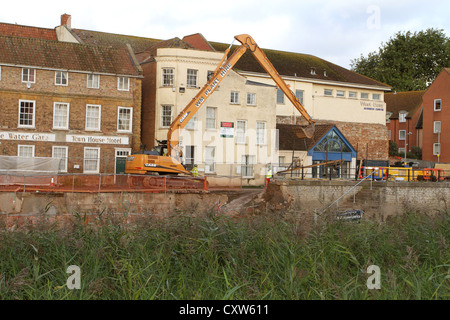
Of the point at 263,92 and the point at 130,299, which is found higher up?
the point at 263,92

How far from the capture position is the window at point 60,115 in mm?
38094

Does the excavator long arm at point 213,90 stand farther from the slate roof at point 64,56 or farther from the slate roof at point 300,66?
the slate roof at point 300,66

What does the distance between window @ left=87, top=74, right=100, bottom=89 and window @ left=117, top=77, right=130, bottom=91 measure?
1.48 meters

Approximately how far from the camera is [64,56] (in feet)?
128

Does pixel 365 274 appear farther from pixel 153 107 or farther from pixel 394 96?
pixel 394 96

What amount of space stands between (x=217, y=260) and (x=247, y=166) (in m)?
33.1

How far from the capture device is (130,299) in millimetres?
8211

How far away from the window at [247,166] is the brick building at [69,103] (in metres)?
8.35

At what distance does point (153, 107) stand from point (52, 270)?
114 feet

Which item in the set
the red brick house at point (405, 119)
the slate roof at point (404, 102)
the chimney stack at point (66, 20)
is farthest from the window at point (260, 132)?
the slate roof at point (404, 102)

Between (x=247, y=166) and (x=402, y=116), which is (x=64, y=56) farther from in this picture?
(x=402, y=116)

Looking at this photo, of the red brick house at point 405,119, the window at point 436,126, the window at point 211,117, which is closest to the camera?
the window at point 211,117

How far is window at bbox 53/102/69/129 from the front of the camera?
1500 inches
